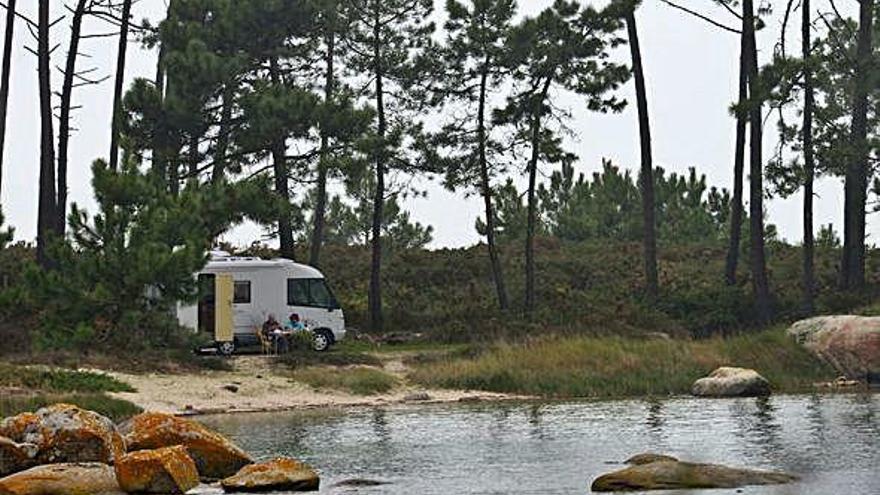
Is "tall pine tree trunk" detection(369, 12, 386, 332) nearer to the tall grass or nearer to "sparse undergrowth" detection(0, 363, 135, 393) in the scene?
the tall grass

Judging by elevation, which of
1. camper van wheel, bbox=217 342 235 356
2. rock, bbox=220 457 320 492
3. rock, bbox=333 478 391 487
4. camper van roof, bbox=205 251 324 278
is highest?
camper van roof, bbox=205 251 324 278

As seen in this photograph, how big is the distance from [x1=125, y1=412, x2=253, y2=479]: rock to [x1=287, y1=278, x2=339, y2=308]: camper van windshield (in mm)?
20173

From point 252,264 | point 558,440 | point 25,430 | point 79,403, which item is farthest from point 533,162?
point 25,430

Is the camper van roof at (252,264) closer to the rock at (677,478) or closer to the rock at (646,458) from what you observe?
the rock at (646,458)

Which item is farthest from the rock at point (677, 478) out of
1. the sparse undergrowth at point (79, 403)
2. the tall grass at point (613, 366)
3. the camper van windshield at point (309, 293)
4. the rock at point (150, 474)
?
the camper van windshield at point (309, 293)

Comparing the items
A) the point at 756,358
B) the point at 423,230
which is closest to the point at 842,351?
the point at 756,358

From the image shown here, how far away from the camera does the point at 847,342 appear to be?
131 ft

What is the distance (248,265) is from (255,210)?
1.48 meters

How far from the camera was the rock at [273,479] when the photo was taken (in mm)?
19922

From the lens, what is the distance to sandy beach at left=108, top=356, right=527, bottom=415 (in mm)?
33156

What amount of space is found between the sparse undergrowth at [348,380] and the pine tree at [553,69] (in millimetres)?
13235

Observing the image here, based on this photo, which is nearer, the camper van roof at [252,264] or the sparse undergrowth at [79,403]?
the sparse undergrowth at [79,403]

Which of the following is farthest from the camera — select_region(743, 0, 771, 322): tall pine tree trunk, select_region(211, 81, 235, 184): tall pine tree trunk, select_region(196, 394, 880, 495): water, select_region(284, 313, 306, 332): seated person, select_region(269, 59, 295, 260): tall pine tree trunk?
select_region(211, 81, 235, 184): tall pine tree trunk

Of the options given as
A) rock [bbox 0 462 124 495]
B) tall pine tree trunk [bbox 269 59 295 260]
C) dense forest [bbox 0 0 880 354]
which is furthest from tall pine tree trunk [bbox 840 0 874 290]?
rock [bbox 0 462 124 495]
